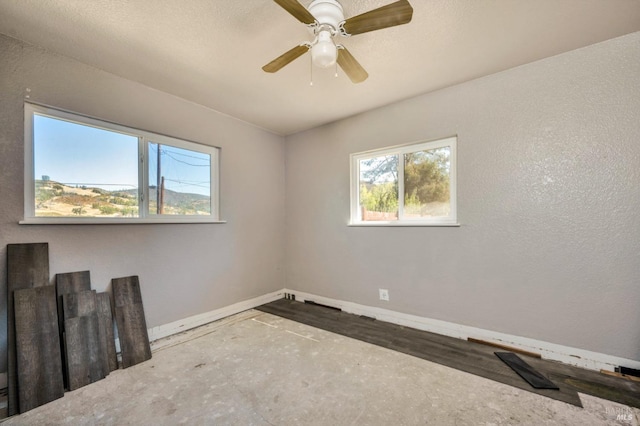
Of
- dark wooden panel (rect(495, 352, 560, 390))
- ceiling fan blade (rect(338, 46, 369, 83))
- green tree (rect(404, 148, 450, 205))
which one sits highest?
ceiling fan blade (rect(338, 46, 369, 83))

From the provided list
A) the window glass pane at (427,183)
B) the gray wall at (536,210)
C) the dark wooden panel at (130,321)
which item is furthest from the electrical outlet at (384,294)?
the dark wooden panel at (130,321)

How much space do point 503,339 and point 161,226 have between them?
11.4 feet

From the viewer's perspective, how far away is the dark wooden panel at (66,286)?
75.5 inches

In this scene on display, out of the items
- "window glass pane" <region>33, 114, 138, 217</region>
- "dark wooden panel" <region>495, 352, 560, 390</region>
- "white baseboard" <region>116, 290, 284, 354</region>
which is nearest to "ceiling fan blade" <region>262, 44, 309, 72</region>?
"window glass pane" <region>33, 114, 138, 217</region>

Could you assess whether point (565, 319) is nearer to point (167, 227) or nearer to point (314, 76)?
point (314, 76)

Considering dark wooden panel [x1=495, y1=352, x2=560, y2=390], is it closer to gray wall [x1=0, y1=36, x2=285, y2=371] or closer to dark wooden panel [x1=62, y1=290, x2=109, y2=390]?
gray wall [x1=0, y1=36, x2=285, y2=371]

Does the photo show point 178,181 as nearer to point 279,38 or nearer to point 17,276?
point 17,276

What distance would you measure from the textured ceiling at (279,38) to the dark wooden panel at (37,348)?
1.89 m

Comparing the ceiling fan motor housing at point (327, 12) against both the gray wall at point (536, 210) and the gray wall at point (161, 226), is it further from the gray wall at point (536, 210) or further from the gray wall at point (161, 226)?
the gray wall at point (161, 226)

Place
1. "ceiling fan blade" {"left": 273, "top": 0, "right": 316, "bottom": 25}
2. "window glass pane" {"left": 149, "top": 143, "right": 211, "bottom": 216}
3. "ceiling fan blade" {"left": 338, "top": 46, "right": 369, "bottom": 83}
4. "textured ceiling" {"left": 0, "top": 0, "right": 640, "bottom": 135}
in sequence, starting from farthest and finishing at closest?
"window glass pane" {"left": 149, "top": 143, "right": 211, "bottom": 216}
"ceiling fan blade" {"left": 338, "top": 46, "right": 369, "bottom": 83}
"textured ceiling" {"left": 0, "top": 0, "right": 640, "bottom": 135}
"ceiling fan blade" {"left": 273, "top": 0, "right": 316, "bottom": 25}

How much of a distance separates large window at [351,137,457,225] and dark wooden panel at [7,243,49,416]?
2.91 meters

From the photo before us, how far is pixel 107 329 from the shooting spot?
2.15m

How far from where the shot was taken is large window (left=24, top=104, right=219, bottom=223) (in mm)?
2059

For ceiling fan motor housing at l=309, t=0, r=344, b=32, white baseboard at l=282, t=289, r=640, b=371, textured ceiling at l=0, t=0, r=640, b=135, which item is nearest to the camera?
ceiling fan motor housing at l=309, t=0, r=344, b=32
